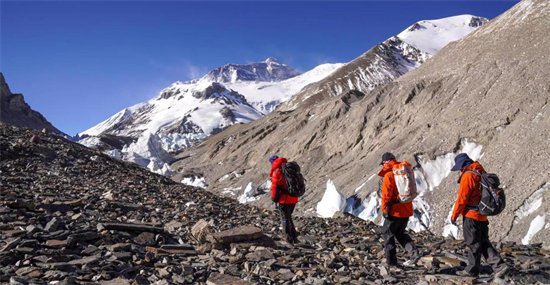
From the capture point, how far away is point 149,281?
5.69 m

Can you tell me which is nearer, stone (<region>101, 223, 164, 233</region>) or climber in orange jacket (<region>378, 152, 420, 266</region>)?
climber in orange jacket (<region>378, 152, 420, 266</region>)

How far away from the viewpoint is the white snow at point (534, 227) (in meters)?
16.1

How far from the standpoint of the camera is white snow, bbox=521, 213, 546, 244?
1606 centimetres

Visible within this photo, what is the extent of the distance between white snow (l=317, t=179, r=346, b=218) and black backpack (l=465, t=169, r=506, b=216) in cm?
1861

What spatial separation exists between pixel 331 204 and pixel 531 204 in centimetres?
1119

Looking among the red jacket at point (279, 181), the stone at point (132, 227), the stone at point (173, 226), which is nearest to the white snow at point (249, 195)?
the stone at point (173, 226)

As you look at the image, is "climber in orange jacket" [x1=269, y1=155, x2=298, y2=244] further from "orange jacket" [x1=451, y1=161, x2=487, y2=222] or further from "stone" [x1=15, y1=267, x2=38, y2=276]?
"stone" [x1=15, y1=267, x2=38, y2=276]

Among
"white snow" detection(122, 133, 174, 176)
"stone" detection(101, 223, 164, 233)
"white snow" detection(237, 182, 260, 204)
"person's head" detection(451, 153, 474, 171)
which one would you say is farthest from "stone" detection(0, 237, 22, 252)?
"white snow" detection(122, 133, 174, 176)

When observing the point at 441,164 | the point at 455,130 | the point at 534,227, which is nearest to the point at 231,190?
the point at 441,164

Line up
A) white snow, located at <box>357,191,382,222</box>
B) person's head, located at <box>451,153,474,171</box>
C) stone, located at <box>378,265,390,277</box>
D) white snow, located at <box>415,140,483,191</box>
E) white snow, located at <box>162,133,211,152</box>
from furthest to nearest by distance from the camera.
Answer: white snow, located at <box>162,133,211,152</box> → white snow, located at <box>415,140,483,191</box> → white snow, located at <box>357,191,382,222</box> → person's head, located at <box>451,153,474,171</box> → stone, located at <box>378,265,390,277</box>

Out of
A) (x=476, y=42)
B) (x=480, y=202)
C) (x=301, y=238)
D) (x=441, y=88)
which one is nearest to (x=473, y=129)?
(x=441, y=88)

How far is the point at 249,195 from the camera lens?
37.7m

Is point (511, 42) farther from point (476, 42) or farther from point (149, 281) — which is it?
point (149, 281)

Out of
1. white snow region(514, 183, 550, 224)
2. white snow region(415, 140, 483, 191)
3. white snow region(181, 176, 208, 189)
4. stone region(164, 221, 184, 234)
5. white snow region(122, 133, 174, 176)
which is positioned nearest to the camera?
stone region(164, 221, 184, 234)
